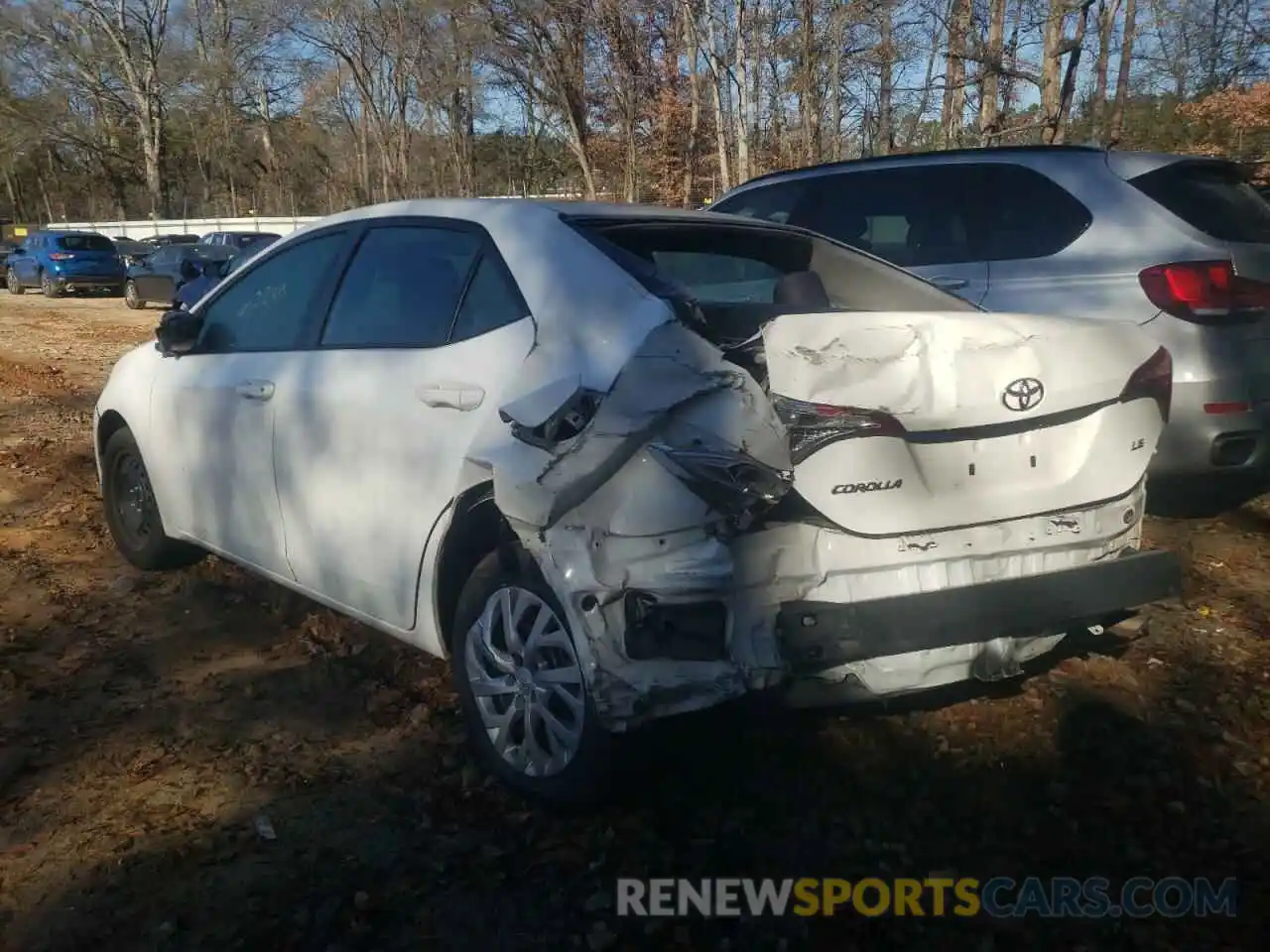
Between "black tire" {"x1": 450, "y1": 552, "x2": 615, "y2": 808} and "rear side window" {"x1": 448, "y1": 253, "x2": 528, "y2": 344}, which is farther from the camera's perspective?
"rear side window" {"x1": 448, "y1": 253, "x2": 528, "y2": 344}

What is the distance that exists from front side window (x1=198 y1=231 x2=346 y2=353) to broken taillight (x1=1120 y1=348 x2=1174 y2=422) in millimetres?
2650

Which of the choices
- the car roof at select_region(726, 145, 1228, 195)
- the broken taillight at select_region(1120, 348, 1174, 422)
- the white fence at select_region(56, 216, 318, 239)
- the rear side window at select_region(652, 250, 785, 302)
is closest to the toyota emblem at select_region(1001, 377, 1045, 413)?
the broken taillight at select_region(1120, 348, 1174, 422)

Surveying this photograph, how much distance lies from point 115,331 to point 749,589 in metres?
18.0

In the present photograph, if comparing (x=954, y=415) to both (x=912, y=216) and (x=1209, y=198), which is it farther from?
(x=912, y=216)

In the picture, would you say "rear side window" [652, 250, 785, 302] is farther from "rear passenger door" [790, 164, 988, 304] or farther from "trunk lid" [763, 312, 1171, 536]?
"rear passenger door" [790, 164, 988, 304]

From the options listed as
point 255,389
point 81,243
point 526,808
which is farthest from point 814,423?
point 81,243

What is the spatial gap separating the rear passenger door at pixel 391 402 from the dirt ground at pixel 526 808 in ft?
1.71

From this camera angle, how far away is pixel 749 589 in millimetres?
2668

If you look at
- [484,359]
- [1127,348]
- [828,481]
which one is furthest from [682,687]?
[1127,348]

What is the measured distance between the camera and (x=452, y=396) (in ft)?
10.6

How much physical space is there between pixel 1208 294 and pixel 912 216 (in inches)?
66.7

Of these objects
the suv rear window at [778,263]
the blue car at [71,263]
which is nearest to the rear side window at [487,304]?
the suv rear window at [778,263]

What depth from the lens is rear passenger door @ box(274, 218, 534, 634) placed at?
128 inches

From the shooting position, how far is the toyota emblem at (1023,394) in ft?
9.80
